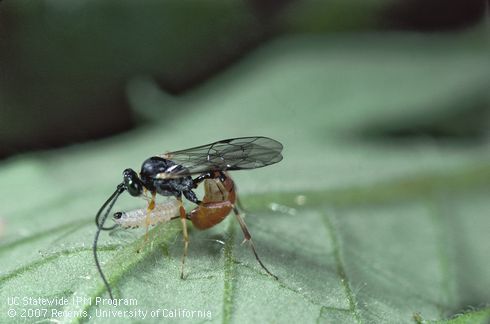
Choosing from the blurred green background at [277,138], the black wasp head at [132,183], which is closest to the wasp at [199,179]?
the black wasp head at [132,183]

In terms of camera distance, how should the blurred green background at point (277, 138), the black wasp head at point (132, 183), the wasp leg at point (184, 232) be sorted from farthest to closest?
the black wasp head at point (132, 183)
the blurred green background at point (277, 138)
the wasp leg at point (184, 232)

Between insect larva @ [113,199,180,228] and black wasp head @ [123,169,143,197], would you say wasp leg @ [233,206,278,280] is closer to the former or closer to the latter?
insect larva @ [113,199,180,228]

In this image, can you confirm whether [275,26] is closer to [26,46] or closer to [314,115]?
[314,115]

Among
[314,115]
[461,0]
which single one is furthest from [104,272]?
[461,0]

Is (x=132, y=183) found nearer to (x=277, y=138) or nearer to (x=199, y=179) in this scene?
(x=199, y=179)

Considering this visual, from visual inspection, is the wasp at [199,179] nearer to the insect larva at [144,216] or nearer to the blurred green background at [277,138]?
the insect larva at [144,216]
